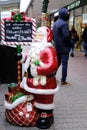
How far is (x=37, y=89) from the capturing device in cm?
503

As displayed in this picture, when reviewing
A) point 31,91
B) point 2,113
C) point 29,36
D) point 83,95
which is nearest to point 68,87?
point 83,95

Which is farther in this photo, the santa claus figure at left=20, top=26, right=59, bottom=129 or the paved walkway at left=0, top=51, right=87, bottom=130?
the paved walkway at left=0, top=51, right=87, bottom=130

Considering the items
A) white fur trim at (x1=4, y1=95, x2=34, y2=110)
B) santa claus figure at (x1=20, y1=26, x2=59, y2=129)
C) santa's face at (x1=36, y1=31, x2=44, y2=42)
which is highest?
santa's face at (x1=36, y1=31, x2=44, y2=42)

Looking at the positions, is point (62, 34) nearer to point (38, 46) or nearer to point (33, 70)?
point (38, 46)

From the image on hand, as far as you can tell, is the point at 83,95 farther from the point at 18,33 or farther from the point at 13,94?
the point at 13,94

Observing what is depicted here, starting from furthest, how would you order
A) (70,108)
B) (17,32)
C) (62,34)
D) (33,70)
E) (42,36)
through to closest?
1. (62,34)
2. (17,32)
3. (70,108)
4. (42,36)
5. (33,70)

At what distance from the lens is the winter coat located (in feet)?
25.8

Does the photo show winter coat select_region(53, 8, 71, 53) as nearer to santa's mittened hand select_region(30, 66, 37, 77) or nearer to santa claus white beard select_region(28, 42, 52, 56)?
santa claus white beard select_region(28, 42, 52, 56)

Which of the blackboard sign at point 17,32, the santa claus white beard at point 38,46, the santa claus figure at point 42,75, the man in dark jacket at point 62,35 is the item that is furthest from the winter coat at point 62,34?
the santa claus white beard at point 38,46

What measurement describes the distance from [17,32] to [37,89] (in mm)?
2944

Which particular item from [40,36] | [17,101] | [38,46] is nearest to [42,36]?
[40,36]

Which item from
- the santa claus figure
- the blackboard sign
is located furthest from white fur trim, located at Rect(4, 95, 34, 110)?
the blackboard sign

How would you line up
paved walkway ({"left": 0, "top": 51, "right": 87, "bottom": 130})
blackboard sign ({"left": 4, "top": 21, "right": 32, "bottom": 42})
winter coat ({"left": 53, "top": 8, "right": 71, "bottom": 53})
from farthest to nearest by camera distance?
winter coat ({"left": 53, "top": 8, "right": 71, "bottom": 53}), blackboard sign ({"left": 4, "top": 21, "right": 32, "bottom": 42}), paved walkway ({"left": 0, "top": 51, "right": 87, "bottom": 130})

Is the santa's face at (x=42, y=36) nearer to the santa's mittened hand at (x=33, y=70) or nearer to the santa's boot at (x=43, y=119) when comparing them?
the santa's mittened hand at (x=33, y=70)
